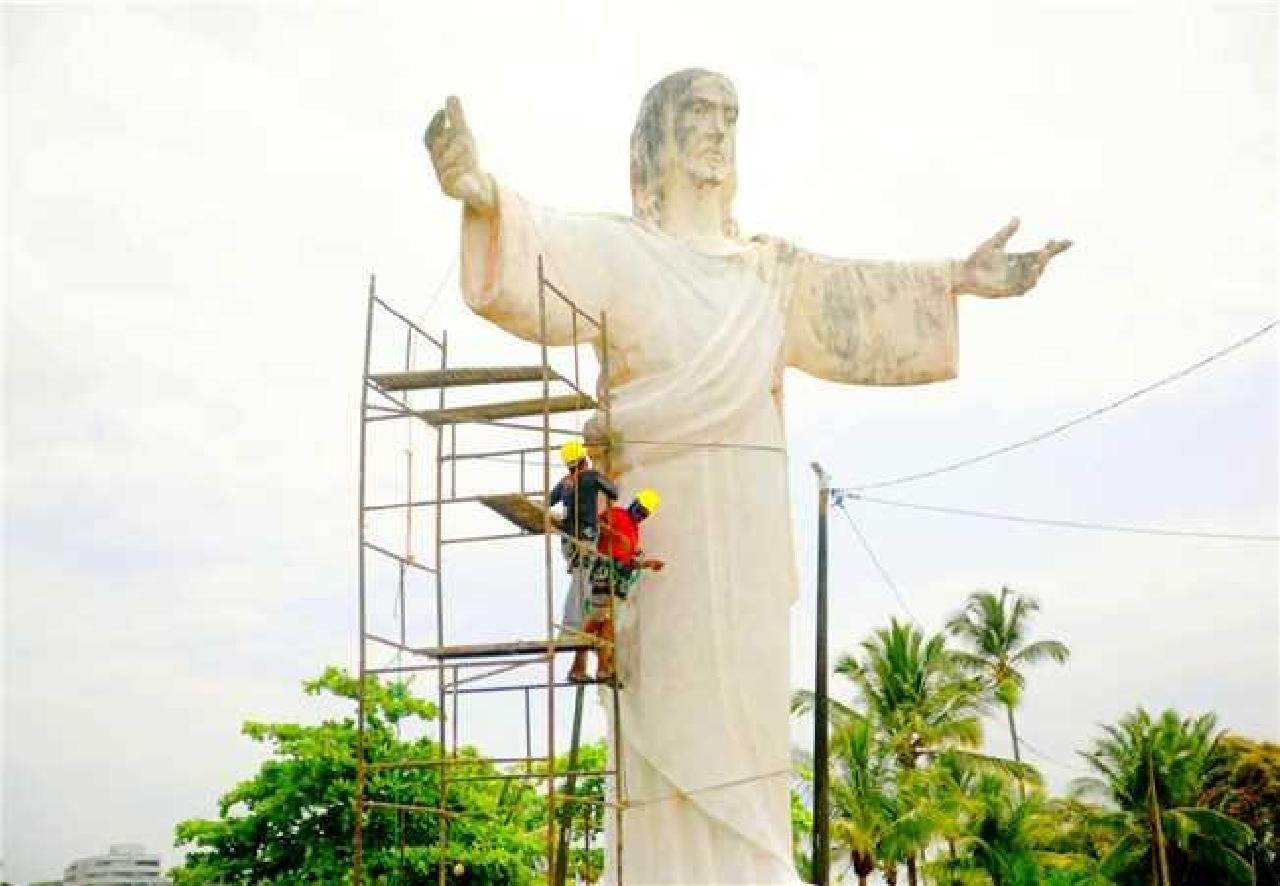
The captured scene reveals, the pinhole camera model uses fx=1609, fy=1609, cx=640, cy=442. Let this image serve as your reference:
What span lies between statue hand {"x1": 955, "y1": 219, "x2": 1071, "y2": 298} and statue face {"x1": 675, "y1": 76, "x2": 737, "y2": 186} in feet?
5.27

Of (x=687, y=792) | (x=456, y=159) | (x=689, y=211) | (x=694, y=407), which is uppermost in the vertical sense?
(x=689, y=211)

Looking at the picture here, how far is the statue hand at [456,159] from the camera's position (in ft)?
25.3

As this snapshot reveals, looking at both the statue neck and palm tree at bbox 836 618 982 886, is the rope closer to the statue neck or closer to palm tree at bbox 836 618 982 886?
the statue neck

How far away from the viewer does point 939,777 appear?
29.9 meters

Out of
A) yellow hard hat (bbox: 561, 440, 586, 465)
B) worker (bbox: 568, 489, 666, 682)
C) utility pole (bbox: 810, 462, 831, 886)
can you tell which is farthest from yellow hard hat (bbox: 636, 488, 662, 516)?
utility pole (bbox: 810, 462, 831, 886)

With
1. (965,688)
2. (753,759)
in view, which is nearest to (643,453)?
(753,759)

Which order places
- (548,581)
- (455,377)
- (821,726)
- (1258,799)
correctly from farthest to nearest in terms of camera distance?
1. (1258,799)
2. (821,726)
3. (455,377)
4. (548,581)

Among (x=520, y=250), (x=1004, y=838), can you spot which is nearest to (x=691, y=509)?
(x=520, y=250)

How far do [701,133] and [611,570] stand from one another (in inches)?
104

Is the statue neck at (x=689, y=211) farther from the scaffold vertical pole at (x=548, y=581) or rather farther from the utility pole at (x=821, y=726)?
the utility pole at (x=821, y=726)

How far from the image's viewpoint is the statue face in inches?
354

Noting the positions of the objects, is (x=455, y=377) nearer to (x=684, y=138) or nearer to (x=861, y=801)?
(x=684, y=138)

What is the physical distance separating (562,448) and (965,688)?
27.7m

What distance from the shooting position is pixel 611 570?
793cm
